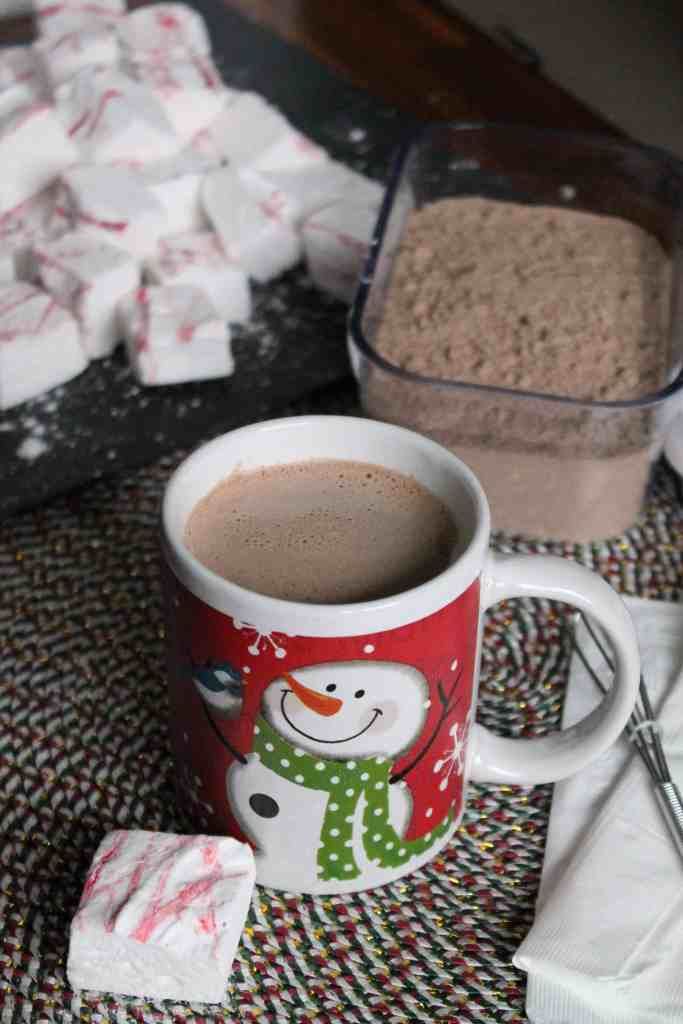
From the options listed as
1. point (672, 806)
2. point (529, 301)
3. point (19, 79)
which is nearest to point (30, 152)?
point (19, 79)

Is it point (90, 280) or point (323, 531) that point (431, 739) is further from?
point (90, 280)

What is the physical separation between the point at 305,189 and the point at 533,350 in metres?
0.30

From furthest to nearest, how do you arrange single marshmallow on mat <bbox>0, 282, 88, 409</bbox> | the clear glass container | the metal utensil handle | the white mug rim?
single marshmallow on mat <bbox>0, 282, 88, 409</bbox>, the clear glass container, the metal utensil handle, the white mug rim

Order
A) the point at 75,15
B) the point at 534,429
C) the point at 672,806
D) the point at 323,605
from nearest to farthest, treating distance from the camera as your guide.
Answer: the point at 323,605 → the point at 672,806 → the point at 534,429 → the point at 75,15

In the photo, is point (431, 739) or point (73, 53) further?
point (73, 53)

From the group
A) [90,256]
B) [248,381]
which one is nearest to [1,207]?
[90,256]

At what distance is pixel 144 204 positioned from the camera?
0.95 metres

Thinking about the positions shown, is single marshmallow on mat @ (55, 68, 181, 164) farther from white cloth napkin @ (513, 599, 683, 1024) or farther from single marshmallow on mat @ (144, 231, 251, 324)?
white cloth napkin @ (513, 599, 683, 1024)

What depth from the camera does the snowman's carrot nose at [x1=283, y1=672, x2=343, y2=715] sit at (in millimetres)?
469

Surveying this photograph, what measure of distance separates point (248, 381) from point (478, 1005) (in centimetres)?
48

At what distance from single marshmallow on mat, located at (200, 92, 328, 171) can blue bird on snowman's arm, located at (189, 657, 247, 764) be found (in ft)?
2.07

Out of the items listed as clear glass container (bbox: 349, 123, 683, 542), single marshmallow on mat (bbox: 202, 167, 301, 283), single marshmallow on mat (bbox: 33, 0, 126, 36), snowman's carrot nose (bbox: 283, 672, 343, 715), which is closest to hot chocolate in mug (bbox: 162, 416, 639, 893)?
snowman's carrot nose (bbox: 283, 672, 343, 715)

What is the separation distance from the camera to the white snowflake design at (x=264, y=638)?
460 millimetres

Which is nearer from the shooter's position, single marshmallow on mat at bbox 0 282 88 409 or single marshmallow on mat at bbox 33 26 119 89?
single marshmallow on mat at bbox 0 282 88 409
